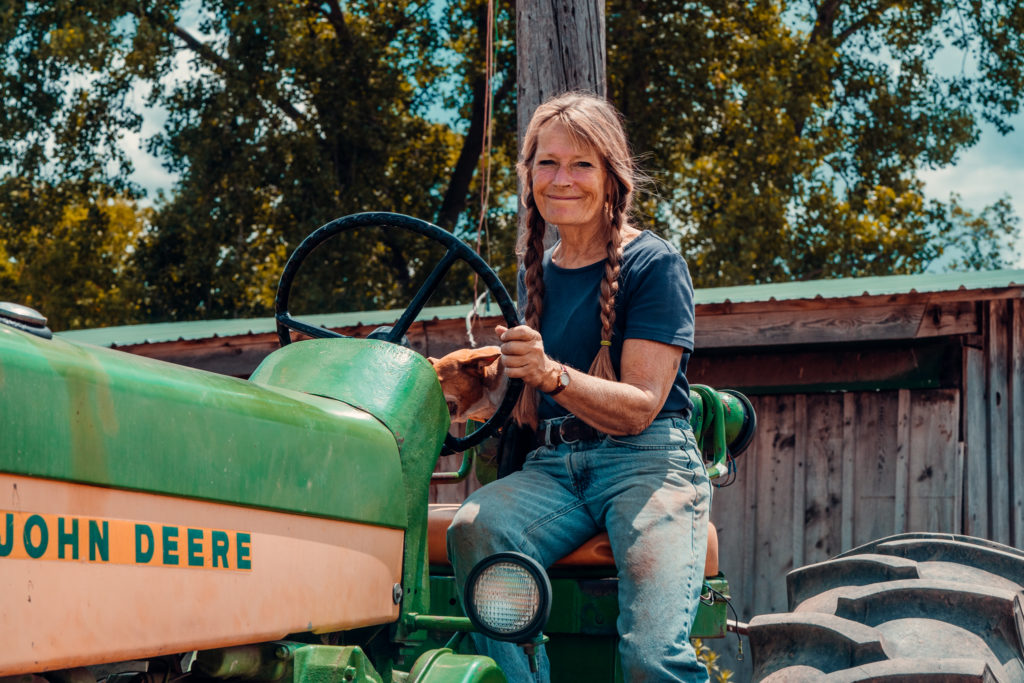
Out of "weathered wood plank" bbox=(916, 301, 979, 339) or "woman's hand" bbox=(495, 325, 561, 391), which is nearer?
"woman's hand" bbox=(495, 325, 561, 391)

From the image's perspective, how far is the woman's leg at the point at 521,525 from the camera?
249 cm

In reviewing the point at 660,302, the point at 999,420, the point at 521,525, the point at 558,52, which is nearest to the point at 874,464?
the point at 999,420

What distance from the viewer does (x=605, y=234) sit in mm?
2787

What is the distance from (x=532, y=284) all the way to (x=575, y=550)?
2.07 feet

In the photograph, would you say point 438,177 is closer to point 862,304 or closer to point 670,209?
point 670,209

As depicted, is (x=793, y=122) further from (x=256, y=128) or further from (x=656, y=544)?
(x=656, y=544)

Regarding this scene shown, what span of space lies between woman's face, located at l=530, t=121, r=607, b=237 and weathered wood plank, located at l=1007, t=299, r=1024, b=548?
196 inches

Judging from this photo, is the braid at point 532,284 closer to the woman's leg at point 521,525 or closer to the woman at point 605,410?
the woman at point 605,410

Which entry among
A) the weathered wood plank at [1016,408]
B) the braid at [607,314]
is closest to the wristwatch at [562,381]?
the braid at [607,314]

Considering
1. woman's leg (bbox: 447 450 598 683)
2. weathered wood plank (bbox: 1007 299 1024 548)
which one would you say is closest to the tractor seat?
woman's leg (bbox: 447 450 598 683)

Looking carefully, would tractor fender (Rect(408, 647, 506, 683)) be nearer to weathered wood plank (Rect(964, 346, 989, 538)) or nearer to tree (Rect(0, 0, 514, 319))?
weathered wood plank (Rect(964, 346, 989, 538))

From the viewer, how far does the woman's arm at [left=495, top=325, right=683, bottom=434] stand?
2297 millimetres

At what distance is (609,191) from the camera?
2.75 meters

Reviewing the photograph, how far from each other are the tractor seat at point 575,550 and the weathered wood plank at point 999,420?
458 cm
